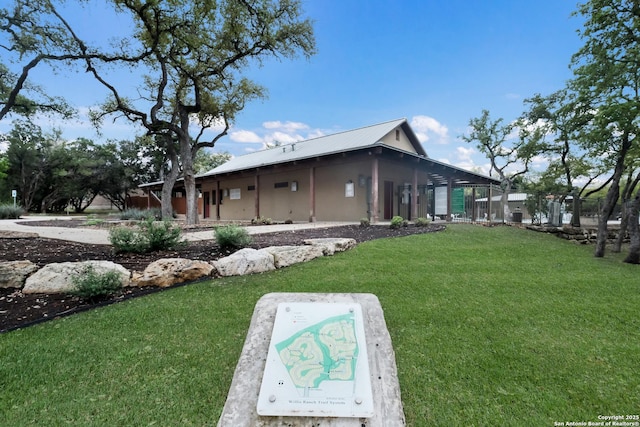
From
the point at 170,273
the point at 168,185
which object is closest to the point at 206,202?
the point at 168,185

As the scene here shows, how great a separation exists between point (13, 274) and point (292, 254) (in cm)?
343

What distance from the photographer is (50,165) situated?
1085 inches

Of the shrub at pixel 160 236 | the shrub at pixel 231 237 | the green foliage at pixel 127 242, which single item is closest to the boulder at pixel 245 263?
the shrub at pixel 231 237

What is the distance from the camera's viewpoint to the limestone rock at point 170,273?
3824mm

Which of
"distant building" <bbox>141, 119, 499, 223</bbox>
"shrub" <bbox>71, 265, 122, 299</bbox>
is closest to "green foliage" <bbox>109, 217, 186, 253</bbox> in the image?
"shrub" <bbox>71, 265, 122, 299</bbox>

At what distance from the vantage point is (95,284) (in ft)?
10.7

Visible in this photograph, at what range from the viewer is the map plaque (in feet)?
4.96

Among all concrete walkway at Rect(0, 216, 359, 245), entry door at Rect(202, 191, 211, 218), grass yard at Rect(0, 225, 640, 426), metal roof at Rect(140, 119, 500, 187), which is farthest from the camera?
entry door at Rect(202, 191, 211, 218)

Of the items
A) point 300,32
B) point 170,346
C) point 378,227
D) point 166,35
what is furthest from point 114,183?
point 170,346

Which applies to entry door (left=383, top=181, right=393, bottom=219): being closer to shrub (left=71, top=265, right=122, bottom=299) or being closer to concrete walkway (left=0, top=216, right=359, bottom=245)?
concrete walkway (left=0, top=216, right=359, bottom=245)

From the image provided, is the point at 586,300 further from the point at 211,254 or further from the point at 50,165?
the point at 50,165

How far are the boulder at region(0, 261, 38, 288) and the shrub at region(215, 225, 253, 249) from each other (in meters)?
2.41

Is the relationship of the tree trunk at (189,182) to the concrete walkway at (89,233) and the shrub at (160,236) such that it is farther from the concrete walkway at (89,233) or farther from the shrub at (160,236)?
the shrub at (160,236)

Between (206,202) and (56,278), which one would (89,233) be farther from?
(206,202)
